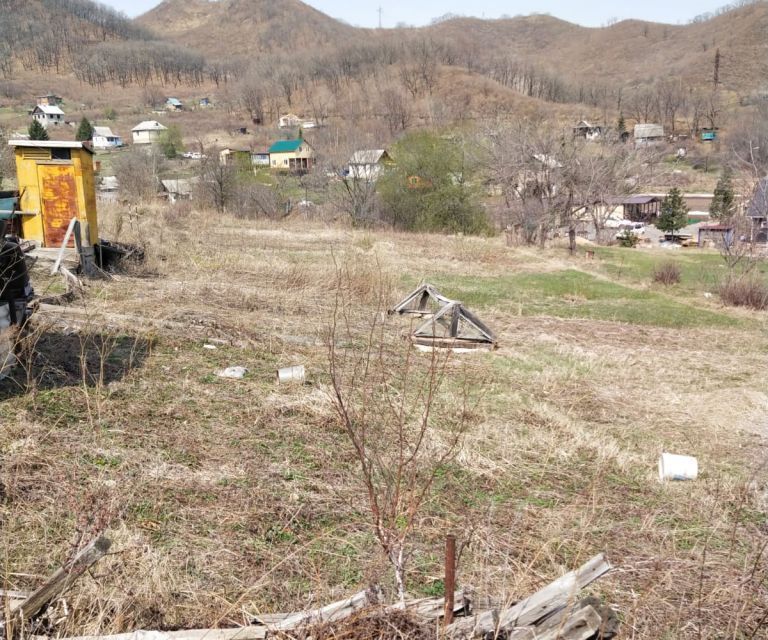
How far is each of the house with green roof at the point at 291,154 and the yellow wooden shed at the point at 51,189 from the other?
1885 inches

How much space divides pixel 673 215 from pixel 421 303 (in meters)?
39.2

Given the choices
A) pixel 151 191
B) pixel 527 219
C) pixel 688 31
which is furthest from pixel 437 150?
pixel 688 31

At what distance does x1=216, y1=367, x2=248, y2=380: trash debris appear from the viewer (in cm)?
626

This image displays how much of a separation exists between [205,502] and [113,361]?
2.78 meters

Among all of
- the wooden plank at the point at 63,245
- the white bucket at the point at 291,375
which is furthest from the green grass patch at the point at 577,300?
the wooden plank at the point at 63,245

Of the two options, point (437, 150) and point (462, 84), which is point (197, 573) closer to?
point (437, 150)

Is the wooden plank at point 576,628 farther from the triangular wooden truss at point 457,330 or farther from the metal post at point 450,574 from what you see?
the triangular wooden truss at point 457,330

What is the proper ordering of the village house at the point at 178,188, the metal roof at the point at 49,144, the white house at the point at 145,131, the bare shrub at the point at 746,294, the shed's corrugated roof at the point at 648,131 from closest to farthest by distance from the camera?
the metal roof at the point at 49,144 → the bare shrub at the point at 746,294 → the village house at the point at 178,188 → the white house at the point at 145,131 → the shed's corrugated roof at the point at 648,131

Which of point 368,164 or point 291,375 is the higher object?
point 368,164

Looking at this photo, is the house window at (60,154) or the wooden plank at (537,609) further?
the house window at (60,154)

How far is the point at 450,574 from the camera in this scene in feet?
6.79

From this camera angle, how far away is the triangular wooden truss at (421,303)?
10172mm

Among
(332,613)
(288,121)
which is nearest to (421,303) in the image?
(332,613)

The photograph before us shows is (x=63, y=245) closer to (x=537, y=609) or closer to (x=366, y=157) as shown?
(x=537, y=609)
